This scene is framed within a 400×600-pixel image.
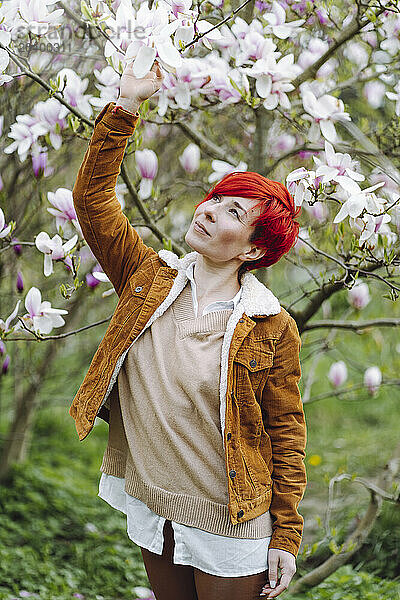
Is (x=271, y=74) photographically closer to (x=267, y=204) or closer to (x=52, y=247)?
(x=267, y=204)

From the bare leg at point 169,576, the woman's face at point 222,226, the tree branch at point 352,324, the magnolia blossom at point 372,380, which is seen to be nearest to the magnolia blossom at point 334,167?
the woman's face at point 222,226

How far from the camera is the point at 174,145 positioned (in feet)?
11.7

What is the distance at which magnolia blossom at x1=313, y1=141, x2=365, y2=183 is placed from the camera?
66.2 inches

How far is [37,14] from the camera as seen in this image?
1.63 m

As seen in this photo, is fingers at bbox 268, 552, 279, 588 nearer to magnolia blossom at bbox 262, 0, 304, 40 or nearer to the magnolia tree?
the magnolia tree

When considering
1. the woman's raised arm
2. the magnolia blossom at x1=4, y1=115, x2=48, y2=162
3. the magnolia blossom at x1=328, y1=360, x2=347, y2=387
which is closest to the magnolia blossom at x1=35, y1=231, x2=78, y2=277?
the woman's raised arm

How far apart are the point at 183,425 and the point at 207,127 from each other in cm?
179

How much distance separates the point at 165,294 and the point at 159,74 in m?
0.44

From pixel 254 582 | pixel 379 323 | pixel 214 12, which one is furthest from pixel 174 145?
pixel 254 582

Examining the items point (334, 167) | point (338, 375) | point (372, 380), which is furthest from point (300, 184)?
point (338, 375)

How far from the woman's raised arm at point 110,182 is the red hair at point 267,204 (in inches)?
7.9

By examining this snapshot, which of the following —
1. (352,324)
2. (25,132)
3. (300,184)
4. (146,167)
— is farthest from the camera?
(352,324)

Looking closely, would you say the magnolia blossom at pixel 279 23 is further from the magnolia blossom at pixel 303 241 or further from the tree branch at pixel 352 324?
the tree branch at pixel 352 324

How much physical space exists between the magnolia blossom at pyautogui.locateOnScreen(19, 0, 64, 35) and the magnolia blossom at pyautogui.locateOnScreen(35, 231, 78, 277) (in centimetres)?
46
